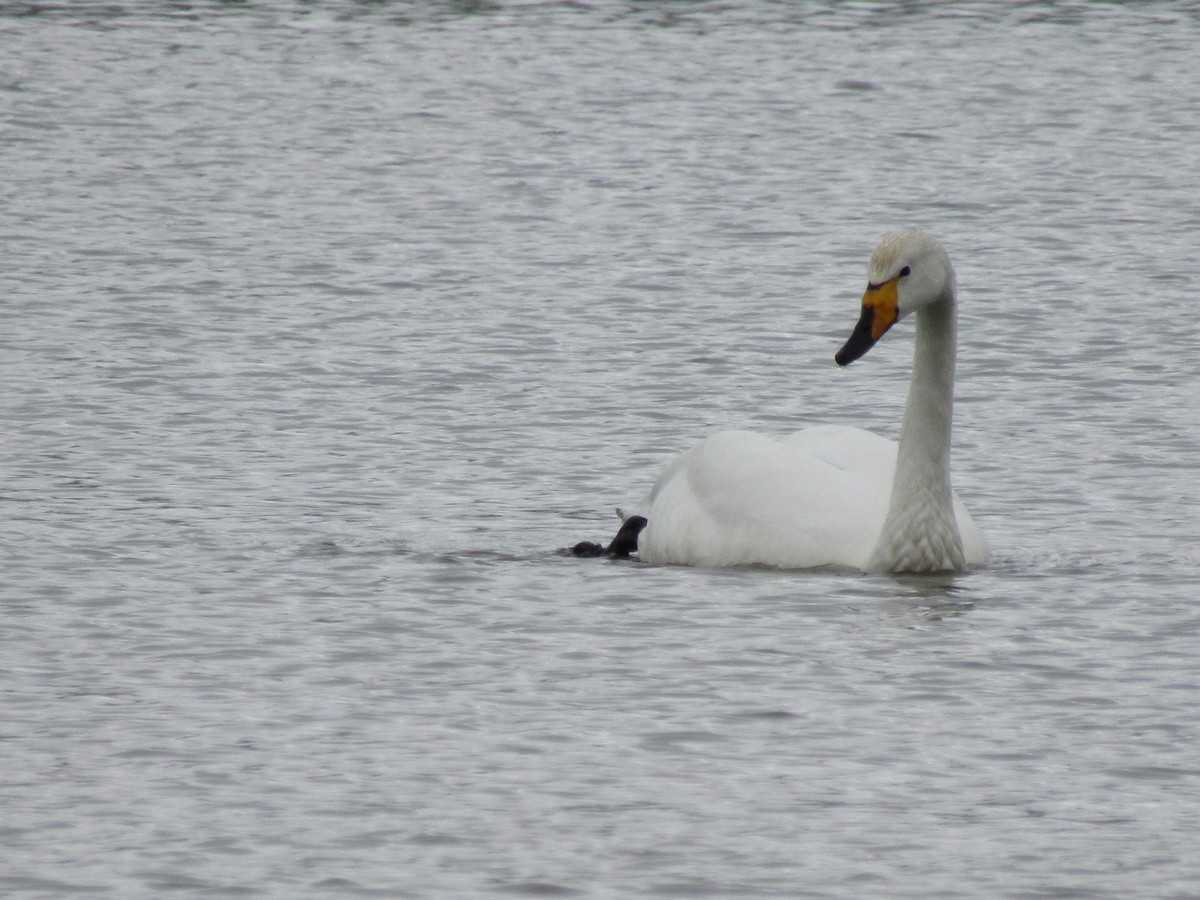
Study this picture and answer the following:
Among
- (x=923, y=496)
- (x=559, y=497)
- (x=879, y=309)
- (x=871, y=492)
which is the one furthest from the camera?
(x=559, y=497)

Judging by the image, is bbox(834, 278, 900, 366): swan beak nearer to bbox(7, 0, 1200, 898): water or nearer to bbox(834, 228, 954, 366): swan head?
bbox(834, 228, 954, 366): swan head

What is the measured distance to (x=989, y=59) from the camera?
109ft

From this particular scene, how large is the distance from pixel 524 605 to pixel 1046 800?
3.20m

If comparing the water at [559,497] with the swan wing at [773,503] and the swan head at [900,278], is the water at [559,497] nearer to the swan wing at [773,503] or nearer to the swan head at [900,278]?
the swan wing at [773,503]

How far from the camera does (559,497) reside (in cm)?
1330

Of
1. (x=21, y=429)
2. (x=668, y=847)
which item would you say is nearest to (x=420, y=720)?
(x=668, y=847)

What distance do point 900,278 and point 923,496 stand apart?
38.9 inches

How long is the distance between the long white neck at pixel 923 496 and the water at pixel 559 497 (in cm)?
15

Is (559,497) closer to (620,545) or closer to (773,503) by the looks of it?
(620,545)

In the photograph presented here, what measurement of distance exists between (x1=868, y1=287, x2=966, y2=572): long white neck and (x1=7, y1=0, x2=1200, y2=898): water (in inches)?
6.1

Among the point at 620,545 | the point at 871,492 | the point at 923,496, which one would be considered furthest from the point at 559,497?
the point at 923,496

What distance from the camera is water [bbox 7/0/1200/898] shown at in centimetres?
829

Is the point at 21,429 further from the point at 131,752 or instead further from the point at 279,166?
the point at 279,166

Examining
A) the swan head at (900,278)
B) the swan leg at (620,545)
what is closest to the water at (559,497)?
the swan leg at (620,545)
